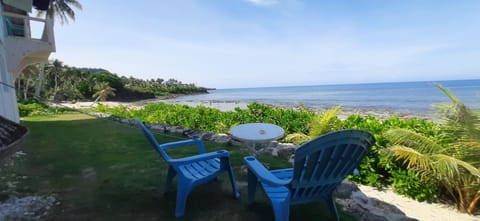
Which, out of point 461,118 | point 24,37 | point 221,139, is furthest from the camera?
point 24,37

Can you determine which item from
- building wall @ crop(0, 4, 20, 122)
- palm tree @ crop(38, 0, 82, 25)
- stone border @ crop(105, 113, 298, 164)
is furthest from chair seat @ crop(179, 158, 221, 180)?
palm tree @ crop(38, 0, 82, 25)

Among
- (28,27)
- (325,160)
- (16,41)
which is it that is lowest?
(325,160)

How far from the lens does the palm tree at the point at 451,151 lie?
3.03 metres

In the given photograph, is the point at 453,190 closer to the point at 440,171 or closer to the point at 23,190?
the point at 440,171

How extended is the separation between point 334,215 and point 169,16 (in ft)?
34.1

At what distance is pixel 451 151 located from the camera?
330 cm

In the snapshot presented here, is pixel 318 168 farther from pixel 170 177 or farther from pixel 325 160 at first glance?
pixel 170 177

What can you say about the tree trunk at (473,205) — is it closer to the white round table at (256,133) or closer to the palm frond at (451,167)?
the palm frond at (451,167)

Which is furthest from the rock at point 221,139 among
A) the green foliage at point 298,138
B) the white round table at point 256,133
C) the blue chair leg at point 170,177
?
the blue chair leg at point 170,177

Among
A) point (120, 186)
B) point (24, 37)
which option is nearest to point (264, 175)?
point (120, 186)

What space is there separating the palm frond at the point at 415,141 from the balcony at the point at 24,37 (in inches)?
362

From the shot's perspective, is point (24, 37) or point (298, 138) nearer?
point (298, 138)

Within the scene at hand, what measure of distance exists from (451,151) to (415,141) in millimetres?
430

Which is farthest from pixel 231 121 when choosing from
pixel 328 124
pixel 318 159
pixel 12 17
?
pixel 12 17
